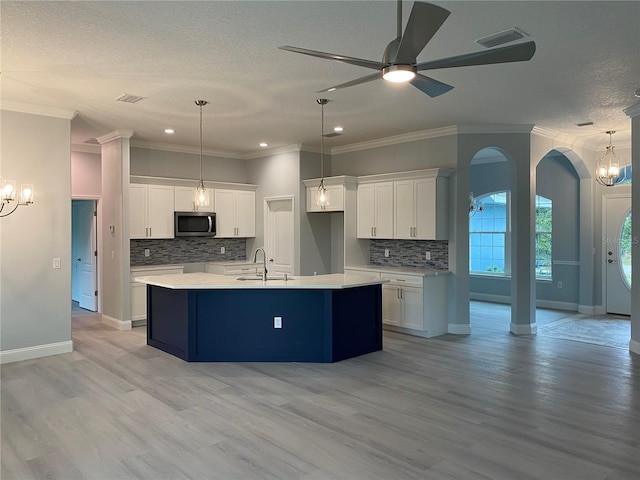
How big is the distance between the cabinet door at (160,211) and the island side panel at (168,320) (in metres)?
1.77

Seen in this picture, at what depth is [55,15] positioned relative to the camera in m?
3.26

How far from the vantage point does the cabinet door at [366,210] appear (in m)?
7.48

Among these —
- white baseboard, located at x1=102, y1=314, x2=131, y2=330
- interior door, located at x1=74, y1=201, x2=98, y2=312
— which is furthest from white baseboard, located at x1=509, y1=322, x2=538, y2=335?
interior door, located at x1=74, y1=201, x2=98, y2=312

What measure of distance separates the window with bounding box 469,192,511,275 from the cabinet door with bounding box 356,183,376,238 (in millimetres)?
3616

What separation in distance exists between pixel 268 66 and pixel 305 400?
9.38 ft

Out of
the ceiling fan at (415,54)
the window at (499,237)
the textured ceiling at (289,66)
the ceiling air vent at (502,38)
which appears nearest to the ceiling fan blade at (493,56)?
the ceiling fan at (415,54)

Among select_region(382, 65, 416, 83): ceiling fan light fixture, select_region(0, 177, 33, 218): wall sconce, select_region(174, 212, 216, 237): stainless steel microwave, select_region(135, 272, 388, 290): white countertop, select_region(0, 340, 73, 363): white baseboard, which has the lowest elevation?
select_region(0, 340, 73, 363): white baseboard

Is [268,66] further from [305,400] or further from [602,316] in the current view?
[602,316]

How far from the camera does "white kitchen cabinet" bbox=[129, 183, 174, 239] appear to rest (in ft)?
24.4

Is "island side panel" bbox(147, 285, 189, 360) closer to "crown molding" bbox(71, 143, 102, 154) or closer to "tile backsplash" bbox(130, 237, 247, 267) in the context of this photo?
"tile backsplash" bbox(130, 237, 247, 267)

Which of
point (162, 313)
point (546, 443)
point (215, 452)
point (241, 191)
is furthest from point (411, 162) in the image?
point (215, 452)

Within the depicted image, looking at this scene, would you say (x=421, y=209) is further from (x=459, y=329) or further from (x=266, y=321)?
(x=266, y=321)

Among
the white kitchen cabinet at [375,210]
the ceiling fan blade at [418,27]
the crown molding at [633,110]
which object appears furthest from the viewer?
the white kitchen cabinet at [375,210]

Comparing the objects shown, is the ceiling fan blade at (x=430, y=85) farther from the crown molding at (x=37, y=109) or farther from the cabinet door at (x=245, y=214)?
the cabinet door at (x=245, y=214)
